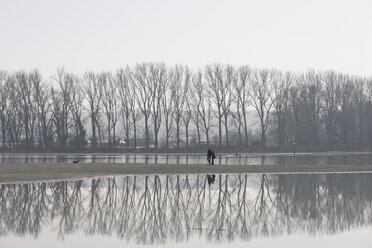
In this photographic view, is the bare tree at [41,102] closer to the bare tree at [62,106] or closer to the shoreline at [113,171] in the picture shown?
the bare tree at [62,106]

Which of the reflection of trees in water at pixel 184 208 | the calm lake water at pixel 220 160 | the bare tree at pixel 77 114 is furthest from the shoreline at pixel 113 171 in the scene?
the bare tree at pixel 77 114

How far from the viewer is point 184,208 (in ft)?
73.4

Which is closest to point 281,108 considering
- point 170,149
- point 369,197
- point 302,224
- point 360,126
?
point 360,126

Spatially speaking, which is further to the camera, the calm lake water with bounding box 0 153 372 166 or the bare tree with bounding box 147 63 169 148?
the bare tree with bounding box 147 63 169 148

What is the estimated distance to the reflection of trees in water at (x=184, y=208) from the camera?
17595 millimetres

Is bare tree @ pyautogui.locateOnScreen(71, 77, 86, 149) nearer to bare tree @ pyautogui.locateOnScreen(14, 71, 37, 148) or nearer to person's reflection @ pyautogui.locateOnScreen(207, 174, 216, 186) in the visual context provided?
bare tree @ pyautogui.locateOnScreen(14, 71, 37, 148)

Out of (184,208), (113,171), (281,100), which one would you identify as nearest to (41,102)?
(281,100)

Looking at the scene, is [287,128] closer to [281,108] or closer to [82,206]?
[281,108]

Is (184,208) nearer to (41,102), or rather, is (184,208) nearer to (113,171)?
(113,171)

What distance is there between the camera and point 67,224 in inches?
729

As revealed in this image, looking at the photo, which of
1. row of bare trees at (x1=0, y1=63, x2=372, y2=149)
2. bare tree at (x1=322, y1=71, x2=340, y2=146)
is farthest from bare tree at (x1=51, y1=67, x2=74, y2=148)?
bare tree at (x1=322, y1=71, x2=340, y2=146)

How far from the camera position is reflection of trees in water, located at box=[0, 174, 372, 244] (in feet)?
57.7

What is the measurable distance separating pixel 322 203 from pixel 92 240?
11077 millimetres

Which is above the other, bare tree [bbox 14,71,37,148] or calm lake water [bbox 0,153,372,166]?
bare tree [bbox 14,71,37,148]
